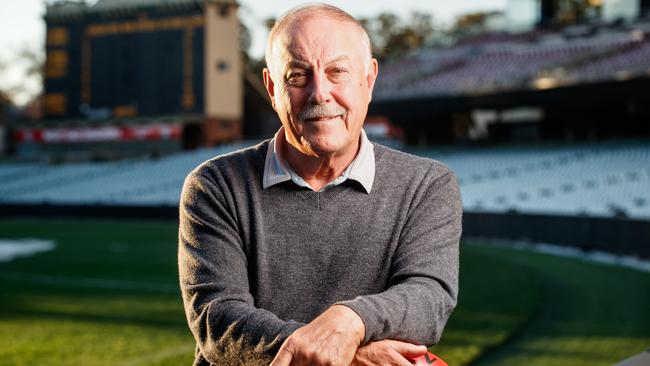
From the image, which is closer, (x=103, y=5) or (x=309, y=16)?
(x=309, y=16)

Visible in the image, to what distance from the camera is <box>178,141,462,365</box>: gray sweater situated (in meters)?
1.83

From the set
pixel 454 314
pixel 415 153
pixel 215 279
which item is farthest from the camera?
pixel 415 153

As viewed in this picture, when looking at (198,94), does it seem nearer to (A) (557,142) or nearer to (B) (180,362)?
(A) (557,142)

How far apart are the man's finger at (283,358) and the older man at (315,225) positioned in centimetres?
6

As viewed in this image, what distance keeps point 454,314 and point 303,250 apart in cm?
605

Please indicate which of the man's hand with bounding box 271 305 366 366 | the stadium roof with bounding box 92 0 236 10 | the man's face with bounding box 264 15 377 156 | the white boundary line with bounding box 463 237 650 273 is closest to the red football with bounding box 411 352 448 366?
the man's hand with bounding box 271 305 366 366

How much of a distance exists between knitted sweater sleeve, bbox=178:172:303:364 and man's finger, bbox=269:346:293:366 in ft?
0.26

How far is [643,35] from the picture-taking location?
2689 centimetres

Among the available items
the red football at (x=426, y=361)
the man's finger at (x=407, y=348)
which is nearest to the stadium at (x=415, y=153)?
the red football at (x=426, y=361)

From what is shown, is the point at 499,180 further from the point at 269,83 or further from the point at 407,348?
the point at 407,348

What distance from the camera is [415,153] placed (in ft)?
96.4

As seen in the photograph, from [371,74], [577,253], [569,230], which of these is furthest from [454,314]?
[569,230]

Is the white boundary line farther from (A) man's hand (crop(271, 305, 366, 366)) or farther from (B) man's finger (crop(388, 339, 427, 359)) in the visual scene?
(A) man's hand (crop(271, 305, 366, 366))

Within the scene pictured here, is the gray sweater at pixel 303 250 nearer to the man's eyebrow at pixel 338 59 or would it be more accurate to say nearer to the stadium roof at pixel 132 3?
the man's eyebrow at pixel 338 59
